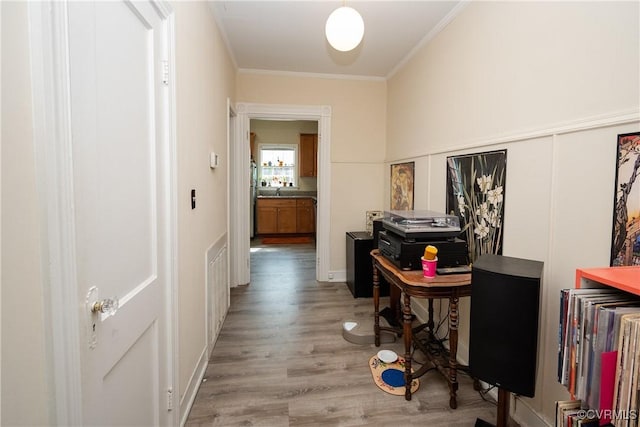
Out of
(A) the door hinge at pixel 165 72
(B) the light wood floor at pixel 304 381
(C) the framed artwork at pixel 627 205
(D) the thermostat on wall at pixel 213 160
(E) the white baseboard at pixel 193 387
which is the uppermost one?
(A) the door hinge at pixel 165 72

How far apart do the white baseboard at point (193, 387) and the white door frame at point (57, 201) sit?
Answer: 1.01 m

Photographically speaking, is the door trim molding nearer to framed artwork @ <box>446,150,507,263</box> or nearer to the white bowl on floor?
the white bowl on floor

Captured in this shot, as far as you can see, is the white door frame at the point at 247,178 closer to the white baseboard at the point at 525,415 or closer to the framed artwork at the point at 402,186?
the framed artwork at the point at 402,186

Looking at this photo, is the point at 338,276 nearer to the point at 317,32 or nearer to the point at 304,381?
the point at 304,381

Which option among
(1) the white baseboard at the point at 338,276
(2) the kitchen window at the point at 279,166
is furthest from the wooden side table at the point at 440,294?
(2) the kitchen window at the point at 279,166

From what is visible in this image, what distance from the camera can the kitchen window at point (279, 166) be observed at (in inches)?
302

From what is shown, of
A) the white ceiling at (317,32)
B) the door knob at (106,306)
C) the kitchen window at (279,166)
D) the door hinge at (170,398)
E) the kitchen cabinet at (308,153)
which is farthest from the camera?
the kitchen window at (279,166)

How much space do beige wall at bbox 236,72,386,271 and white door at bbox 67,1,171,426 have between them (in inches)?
96.8

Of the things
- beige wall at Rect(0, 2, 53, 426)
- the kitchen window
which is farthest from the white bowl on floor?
the kitchen window

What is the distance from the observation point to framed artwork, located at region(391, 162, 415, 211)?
3227mm

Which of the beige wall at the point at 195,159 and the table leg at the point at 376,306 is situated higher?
the beige wall at the point at 195,159

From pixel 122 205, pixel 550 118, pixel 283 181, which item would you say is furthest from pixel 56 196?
pixel 283 181

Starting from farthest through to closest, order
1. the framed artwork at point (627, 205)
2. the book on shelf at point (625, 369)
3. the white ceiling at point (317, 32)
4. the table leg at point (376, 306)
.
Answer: the table leg at point (376, 306), the white ceiling at point (317, 32), the framed artwork at point (627, 205), the book on shelf at point (625, 369)

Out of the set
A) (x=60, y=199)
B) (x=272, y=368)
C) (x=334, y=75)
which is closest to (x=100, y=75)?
(x=60, y=199)
